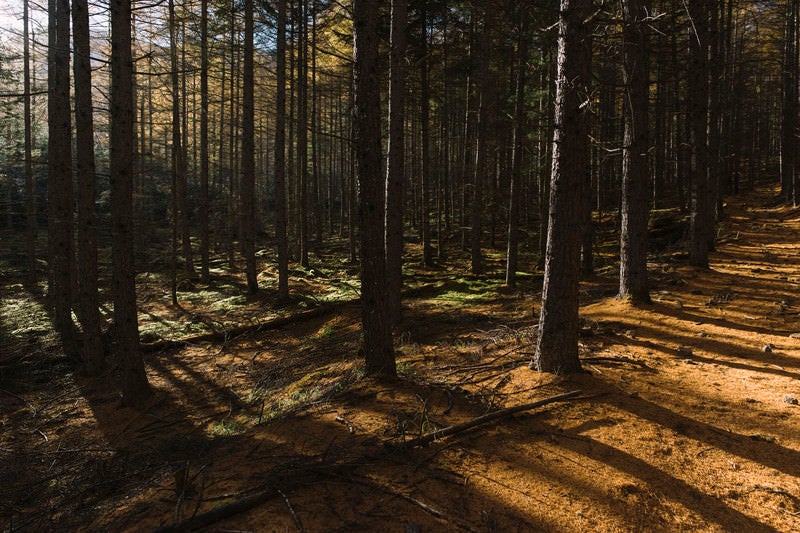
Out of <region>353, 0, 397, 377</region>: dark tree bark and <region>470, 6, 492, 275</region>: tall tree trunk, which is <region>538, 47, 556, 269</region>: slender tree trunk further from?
<region>353, 0, 397, 377</region>: dark tree bark

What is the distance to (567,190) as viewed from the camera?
192 inches

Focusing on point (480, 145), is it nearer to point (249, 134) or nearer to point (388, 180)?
point (249, 134)

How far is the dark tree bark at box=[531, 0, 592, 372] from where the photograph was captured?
4.80m

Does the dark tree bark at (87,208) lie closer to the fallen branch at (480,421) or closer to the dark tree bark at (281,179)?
the dark tree bark at (281,179)

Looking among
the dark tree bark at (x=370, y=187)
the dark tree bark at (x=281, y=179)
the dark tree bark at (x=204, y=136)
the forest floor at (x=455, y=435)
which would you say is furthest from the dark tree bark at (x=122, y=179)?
the dark tree bark at (x=204, y=136)

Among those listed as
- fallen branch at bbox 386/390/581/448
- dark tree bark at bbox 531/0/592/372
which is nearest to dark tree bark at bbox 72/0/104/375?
fallen branch at bbox 386/390/581/448

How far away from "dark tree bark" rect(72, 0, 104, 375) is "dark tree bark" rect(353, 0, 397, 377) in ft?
21.4

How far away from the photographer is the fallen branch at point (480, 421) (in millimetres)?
3812

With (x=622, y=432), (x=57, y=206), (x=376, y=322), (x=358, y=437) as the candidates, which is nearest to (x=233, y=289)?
(x=57, y=206)

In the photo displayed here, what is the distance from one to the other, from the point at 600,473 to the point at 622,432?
72cm

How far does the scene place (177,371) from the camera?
9359mm

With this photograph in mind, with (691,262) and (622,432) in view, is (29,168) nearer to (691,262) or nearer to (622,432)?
(622,432)

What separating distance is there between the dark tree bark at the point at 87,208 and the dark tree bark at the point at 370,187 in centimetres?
653

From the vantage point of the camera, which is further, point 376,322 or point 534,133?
point 534,133
